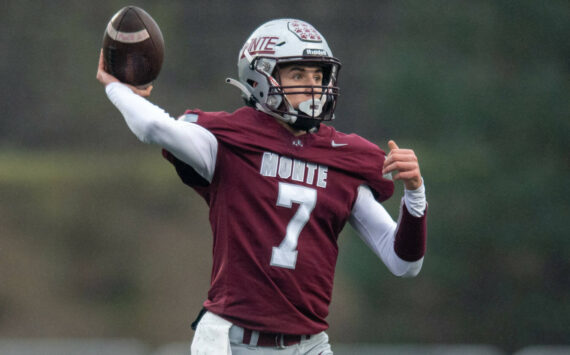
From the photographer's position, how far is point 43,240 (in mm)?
9719

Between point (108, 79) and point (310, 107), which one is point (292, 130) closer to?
point (310, 107)

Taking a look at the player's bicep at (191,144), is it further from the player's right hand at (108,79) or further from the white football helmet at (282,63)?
the white football helmet at (282,63)

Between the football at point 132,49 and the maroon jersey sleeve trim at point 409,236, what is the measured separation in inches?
36.2

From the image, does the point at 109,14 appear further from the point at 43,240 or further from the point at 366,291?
the point at 366,291

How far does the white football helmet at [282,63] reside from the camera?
319cm

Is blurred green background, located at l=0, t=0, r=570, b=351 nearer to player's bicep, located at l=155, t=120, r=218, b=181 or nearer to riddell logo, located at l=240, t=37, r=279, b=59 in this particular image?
riddell logo, located at l=240, t=37, r=279, b=59

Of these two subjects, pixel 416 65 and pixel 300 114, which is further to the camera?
pixel 416 65

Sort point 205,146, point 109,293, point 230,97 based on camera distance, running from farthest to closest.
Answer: point 230,97
point 109,293
point 205,146

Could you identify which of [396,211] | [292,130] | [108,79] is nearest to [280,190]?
[292,130]

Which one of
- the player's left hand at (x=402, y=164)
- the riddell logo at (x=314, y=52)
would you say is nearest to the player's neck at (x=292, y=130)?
A: the riddell logo at (x=314, y=52)

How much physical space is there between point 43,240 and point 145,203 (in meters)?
1.07

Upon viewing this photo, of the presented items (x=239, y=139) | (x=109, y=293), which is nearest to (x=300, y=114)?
(x=239, y=139)

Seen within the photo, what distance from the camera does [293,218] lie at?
312 cm

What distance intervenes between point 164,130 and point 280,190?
44 cm
